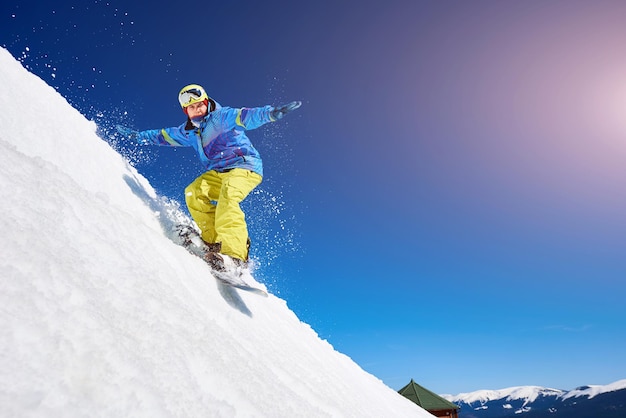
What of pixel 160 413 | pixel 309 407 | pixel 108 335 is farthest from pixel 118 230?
pixel 309 407

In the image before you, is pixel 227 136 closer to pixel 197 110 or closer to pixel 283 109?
pixel 197 110

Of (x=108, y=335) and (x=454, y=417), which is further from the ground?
(x=454, y=417)

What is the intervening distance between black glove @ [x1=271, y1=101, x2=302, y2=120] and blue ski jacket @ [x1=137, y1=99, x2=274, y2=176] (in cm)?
6

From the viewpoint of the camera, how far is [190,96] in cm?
477

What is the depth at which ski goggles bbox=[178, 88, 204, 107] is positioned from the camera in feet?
15.6

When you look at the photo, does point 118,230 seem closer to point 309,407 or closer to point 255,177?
point 309,407

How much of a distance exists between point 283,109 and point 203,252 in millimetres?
2002

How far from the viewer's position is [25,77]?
14.3 ft

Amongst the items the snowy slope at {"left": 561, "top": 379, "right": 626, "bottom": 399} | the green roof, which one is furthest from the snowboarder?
the snowy slope at {"left": 561, "top": 379, "right": 626, "bottom": 399}

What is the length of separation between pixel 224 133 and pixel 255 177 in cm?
76

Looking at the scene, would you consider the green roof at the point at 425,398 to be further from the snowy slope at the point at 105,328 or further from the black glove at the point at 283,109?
the snowy slope at the point at 105,328

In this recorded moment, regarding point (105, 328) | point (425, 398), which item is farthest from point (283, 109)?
point (425, 398)

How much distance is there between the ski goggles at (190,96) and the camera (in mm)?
4766

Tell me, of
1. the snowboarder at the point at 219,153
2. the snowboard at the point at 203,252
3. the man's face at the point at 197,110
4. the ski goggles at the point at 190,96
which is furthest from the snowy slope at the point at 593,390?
the ski goggles at the point at 190,96
